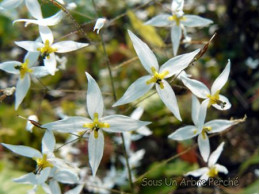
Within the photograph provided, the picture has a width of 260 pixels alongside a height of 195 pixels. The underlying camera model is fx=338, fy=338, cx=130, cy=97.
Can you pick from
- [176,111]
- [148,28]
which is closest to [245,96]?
[148,28]

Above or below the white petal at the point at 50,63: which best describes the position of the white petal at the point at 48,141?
below

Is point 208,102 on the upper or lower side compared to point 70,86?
upper

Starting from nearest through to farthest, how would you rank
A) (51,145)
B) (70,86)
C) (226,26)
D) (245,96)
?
(51,145) < (245,96) < (226,26) < (70,86)

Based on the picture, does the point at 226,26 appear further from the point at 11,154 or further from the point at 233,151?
the point at 11,154

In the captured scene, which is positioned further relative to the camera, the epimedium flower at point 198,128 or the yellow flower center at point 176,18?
the yellow flower center at point 176,18

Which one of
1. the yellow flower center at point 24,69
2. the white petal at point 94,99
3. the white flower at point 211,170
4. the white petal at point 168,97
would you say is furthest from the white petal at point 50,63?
the white flower at point 211,170

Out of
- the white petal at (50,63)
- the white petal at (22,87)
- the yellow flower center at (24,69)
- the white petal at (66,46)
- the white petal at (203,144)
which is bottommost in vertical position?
the white petal at (203,144)

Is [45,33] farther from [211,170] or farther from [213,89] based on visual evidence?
[211,170]

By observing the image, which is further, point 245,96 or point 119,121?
point 245,96

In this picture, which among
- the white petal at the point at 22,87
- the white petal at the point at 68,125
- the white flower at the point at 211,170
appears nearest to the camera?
the white petal at the point at 68,125

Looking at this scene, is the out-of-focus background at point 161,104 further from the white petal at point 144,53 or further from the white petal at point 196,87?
the white petal at point 144,53
